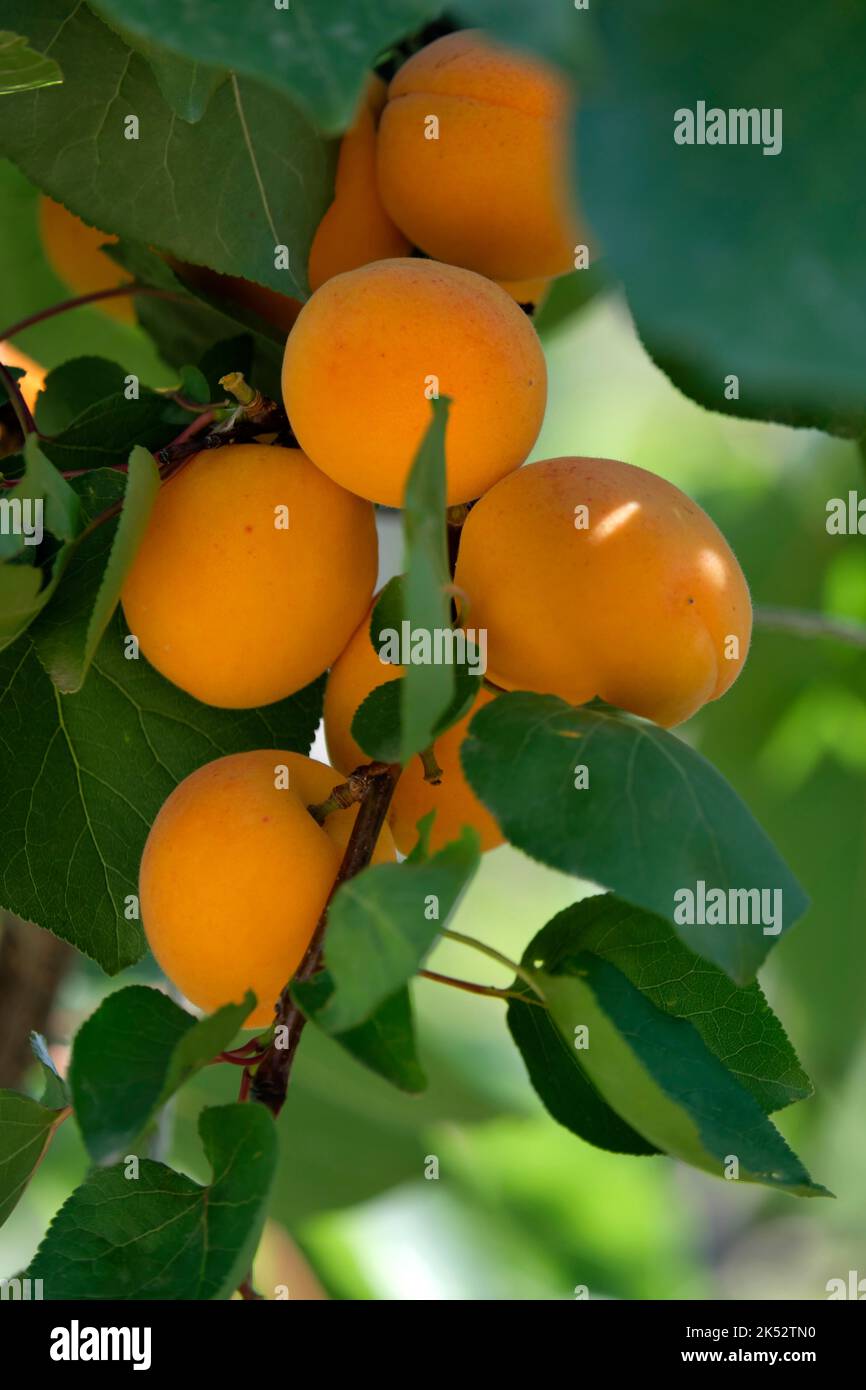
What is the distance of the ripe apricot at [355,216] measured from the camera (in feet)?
1.99

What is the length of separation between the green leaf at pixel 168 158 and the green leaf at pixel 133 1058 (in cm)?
30

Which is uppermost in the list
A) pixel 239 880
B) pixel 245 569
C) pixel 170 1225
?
pixel 245 569

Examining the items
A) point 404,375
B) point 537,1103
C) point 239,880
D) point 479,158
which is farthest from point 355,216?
point 537,1103

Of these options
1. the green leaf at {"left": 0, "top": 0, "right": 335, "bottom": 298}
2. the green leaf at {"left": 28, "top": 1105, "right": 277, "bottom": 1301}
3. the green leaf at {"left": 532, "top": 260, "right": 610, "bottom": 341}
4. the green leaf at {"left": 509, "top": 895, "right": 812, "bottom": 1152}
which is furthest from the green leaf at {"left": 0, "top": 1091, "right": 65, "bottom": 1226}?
the green leaf at {"left": 532, "top": 260, "right": 610, "bottom": 341}

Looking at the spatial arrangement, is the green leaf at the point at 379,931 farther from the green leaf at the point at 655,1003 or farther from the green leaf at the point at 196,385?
the green leaf at the point at 196,385

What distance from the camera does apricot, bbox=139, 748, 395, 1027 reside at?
1.54 ft

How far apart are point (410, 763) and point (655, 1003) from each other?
12 centimetres

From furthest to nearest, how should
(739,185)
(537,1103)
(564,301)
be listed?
(537,1103)
(564,301)
(739,185)

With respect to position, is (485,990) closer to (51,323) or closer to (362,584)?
(362,584)

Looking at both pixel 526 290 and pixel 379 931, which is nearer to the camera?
pixel 379 931

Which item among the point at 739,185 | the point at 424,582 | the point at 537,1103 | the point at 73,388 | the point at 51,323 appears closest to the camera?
the point at 739,185

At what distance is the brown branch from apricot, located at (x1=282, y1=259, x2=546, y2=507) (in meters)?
0.10

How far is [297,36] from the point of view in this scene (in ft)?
0.99

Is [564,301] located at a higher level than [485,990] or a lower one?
higher
